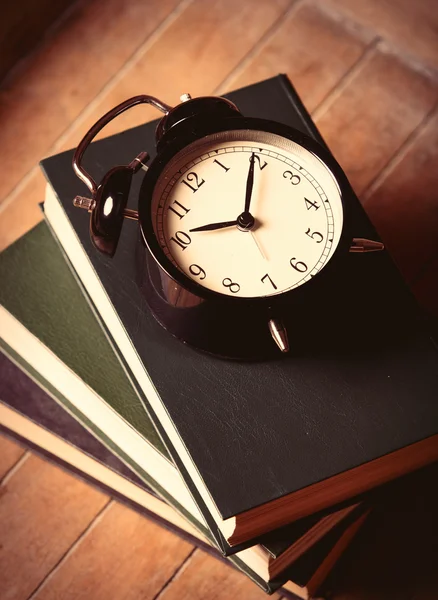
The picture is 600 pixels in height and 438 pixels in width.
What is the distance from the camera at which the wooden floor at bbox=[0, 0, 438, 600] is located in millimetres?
1259

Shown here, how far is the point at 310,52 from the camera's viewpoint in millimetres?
1524

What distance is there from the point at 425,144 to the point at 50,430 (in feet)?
2.91

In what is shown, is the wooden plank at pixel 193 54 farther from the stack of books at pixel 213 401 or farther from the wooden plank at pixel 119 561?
the wooden plank at pixel 119 561

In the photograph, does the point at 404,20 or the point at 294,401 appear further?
the point at 404,20

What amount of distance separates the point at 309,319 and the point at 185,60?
31.6 inches

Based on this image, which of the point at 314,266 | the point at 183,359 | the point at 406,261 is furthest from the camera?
the point at 406,261

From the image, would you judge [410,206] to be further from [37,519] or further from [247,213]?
[37,519]

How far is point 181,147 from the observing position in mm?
875

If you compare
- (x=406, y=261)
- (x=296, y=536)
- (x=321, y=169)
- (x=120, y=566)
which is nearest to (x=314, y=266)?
(x=321, y=169)

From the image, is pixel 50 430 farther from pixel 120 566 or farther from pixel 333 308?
pixel 333 308

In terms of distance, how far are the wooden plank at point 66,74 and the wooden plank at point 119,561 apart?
66 cm

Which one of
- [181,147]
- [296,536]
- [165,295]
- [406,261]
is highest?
[181,147]

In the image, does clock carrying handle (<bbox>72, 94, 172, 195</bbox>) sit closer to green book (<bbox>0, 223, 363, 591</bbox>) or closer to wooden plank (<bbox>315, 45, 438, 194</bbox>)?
green book (<bbox>0, 223, 363, 591</bbox>)

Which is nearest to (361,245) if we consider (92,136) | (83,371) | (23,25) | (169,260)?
(169,260)
